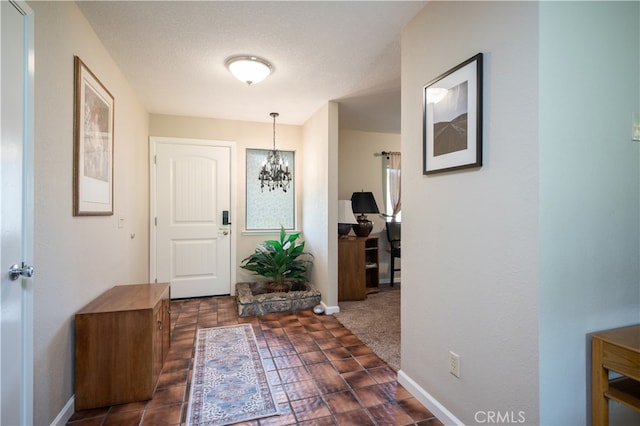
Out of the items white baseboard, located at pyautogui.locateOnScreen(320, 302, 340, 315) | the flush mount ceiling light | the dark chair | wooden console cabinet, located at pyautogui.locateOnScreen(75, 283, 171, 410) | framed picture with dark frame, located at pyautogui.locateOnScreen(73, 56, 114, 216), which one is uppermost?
the flush mount ceiling light

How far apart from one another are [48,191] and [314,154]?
276cm

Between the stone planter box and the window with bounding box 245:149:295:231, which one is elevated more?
the window with bounding box 245:149:295:231

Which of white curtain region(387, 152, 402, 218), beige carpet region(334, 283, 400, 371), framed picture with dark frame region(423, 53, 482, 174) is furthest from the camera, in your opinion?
white curtain region(387, 152, 402, 218)

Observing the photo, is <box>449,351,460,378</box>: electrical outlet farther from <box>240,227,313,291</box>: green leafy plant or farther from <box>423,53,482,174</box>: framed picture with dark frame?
<box>240,227,313,291</box>: green leafy plant

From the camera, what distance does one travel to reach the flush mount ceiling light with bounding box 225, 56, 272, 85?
7.82ft

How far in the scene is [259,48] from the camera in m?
2.25

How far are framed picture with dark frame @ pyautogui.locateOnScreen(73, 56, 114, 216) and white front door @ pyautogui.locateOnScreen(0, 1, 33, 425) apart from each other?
1.70 ft

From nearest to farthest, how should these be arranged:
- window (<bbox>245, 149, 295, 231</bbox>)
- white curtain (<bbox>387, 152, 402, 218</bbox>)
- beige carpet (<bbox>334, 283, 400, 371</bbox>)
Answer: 1. beige carpet (<bbox>334, 283, 400, 371</bbox>)
2. window (<bbox>245, 149, 295, 231</bbox>)
3. white curtain (<bbox>387, 152, 402, 218</bbox>)

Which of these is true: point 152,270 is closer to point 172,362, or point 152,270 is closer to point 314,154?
point 172,362

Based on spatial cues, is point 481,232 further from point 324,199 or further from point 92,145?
point 92,145

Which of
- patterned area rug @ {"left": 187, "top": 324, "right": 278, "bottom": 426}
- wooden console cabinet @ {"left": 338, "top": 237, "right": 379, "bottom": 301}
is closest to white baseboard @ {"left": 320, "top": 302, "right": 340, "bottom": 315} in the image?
wooden console cabinet @ {"left": 338, "top": 237, "right": 379, "bottom": 301}

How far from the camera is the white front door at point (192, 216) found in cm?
386

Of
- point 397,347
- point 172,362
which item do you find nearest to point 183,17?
point 172,362

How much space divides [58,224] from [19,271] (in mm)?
472
